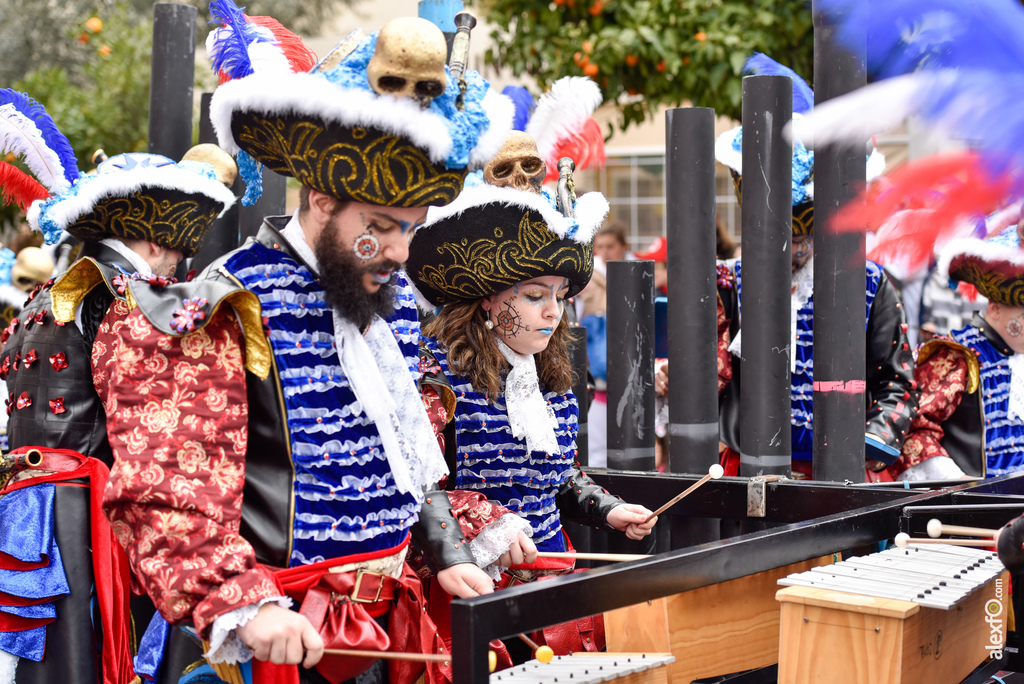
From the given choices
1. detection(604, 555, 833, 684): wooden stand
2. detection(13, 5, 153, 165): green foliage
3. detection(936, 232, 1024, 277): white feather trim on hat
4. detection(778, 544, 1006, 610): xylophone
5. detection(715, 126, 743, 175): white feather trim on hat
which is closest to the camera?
detection(778, 544, 1006, 610): xylophone

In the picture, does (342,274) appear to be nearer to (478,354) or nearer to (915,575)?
(478,354)

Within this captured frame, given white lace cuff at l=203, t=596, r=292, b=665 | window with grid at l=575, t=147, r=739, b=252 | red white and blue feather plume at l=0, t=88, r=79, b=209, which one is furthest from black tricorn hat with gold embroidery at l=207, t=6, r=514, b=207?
window with grid at l=575, t=147, r=739, b=252

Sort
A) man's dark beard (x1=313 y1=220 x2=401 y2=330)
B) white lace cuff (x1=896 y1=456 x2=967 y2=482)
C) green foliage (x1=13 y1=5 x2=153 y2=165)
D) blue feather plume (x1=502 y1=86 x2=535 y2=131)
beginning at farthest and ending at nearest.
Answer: green foliage (x1=13 y1=5 x2=153 y2=165) → white lace cuff (x1=896 y1=456 x2=967 y2=482) → blue feather plume (x1=502 y1=86 x2=535 y2=131) → man's dark beard (x1=313 y1=220 x2=401 y2=330)

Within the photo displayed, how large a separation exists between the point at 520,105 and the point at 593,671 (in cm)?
187

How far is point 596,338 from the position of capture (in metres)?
5.60

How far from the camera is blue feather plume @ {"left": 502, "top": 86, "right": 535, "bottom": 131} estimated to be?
3.18 metres

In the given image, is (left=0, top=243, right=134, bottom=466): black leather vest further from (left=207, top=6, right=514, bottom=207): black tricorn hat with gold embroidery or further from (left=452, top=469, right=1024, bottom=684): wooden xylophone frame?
(left=452, top=469, right=1024, bottom=684): wooden xylophone frame

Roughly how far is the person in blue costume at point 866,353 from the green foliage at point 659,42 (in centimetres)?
180

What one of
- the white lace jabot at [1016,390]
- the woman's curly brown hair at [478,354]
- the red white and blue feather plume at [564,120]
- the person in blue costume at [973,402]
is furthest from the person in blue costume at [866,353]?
the woman's curly brown hair at [478,354]

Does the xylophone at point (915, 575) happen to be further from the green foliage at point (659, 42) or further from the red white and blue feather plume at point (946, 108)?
the green foliage at point (659, 42)

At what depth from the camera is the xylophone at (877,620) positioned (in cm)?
204

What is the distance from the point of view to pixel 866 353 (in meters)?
3.71

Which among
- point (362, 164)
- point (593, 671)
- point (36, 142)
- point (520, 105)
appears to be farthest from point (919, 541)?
point (36, 142)

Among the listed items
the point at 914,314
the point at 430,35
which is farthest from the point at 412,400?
the point at 914,314
